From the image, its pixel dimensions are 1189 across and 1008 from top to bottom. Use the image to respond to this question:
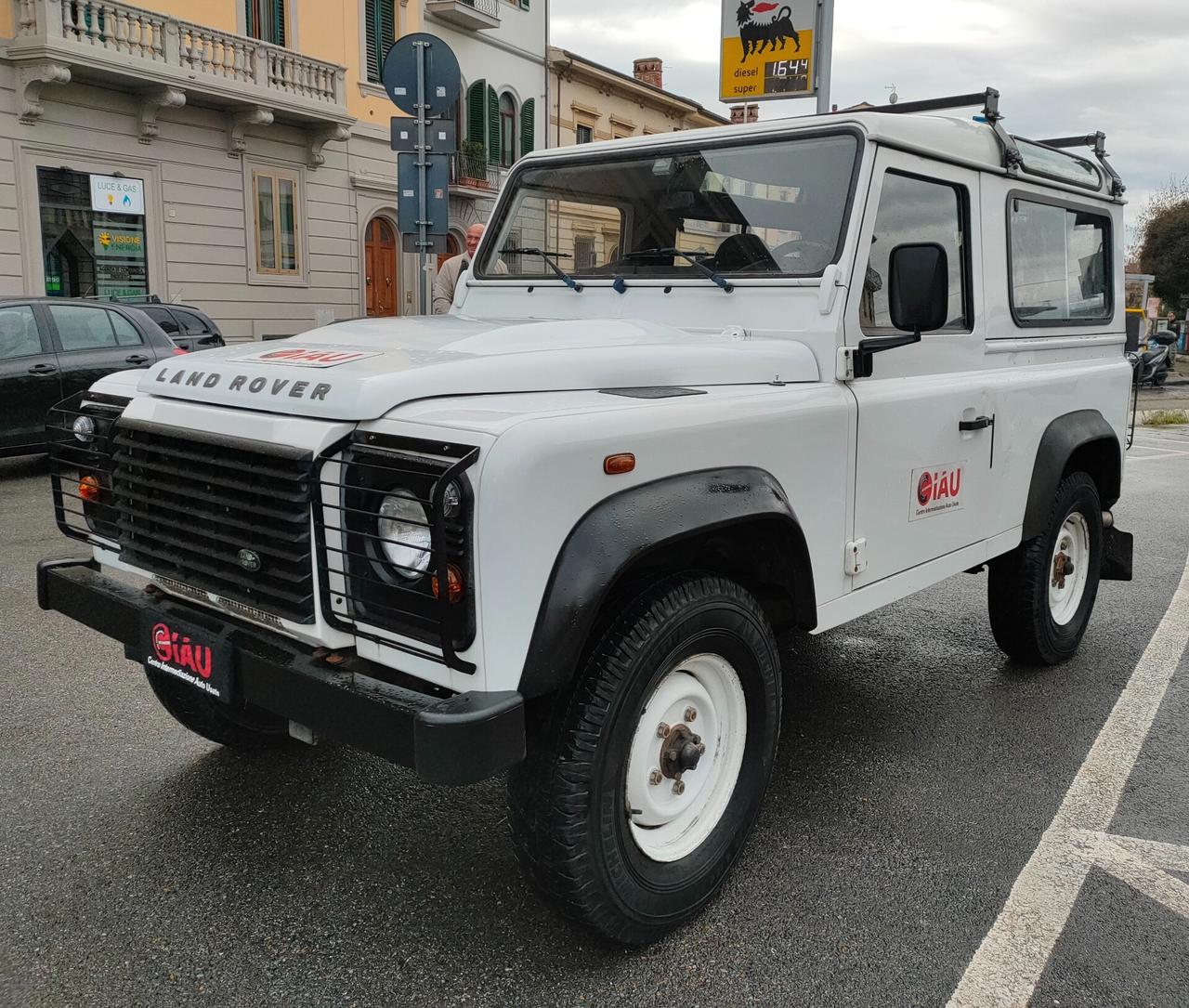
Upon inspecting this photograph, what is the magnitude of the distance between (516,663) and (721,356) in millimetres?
1181

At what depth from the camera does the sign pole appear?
743cm

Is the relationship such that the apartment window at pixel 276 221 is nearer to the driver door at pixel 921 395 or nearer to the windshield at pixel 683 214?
the windshield at pixel 683 214

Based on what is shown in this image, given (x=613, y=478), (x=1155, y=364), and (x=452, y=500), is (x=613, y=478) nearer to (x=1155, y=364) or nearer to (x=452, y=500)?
(x=452, y=500)

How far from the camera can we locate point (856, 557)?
3.16 m

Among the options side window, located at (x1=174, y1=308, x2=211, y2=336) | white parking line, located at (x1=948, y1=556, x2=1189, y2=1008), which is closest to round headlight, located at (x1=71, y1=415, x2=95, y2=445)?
white parking line, located at (x1=948, y1=556, x2=1189, y2=1008)

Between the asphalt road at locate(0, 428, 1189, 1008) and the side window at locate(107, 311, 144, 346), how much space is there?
19.5 feet

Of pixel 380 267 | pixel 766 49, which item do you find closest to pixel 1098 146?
pixel 766 49

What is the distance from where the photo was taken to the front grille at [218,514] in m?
2.34

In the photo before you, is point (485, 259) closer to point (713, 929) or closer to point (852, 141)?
point (852, 141)

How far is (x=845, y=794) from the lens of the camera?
3.49 m

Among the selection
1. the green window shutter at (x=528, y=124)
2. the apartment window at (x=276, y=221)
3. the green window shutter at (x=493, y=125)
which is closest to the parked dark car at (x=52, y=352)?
the apartment window at (x=276, y=221)

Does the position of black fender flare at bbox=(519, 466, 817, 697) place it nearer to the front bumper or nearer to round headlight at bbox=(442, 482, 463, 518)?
the front bumper

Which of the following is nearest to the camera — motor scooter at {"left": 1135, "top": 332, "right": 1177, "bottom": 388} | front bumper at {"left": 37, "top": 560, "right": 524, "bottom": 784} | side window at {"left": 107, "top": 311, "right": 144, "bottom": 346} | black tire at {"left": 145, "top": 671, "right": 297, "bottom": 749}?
front bumper at {"left": 37, "top": 560, "right": 524, "bottom": 784}

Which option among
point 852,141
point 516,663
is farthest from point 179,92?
point 516,663
